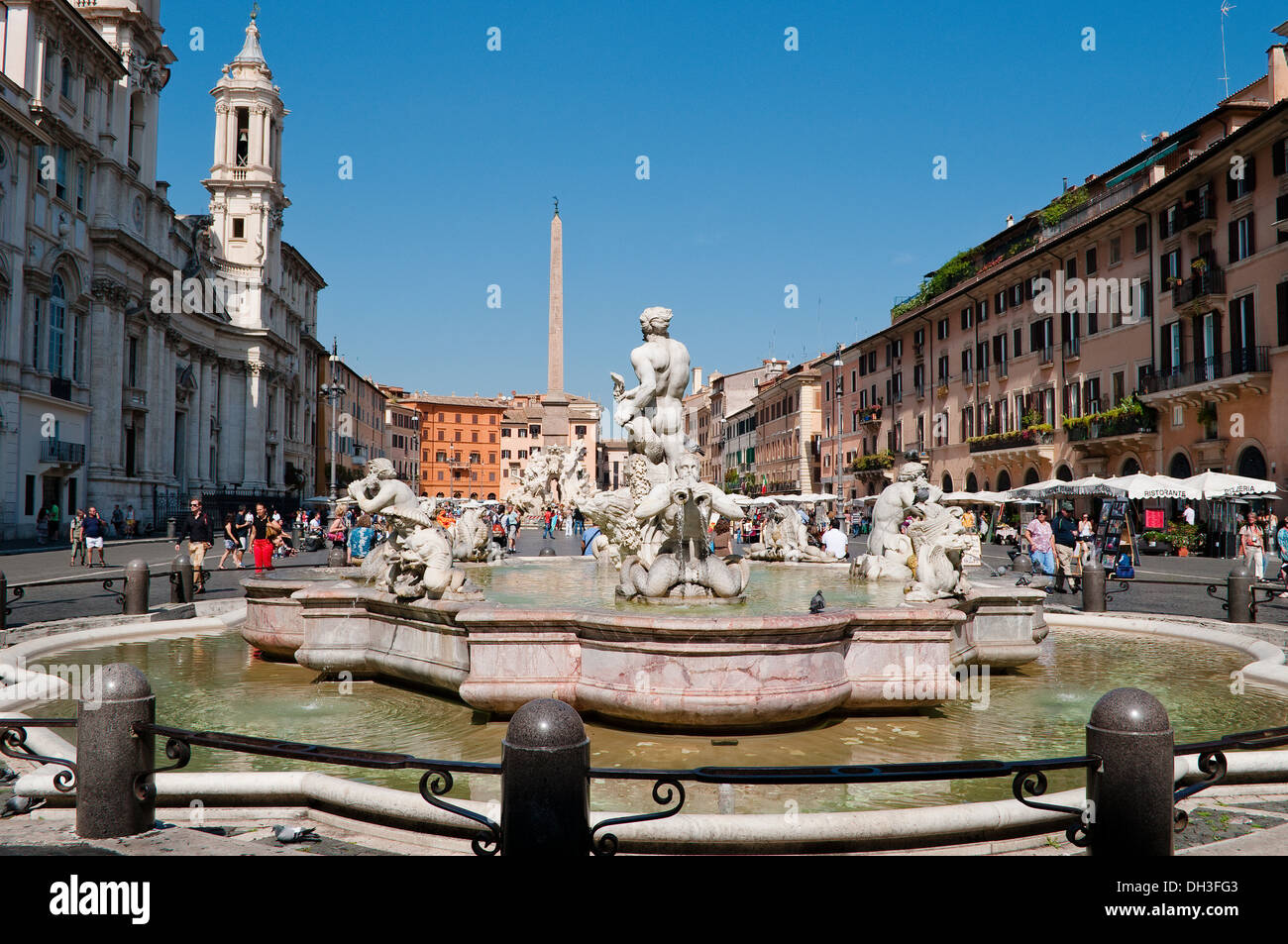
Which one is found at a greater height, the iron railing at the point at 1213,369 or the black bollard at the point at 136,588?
the iron railing at the point at 1213,369

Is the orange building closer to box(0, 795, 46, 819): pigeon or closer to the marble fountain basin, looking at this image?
the marble fountain basin

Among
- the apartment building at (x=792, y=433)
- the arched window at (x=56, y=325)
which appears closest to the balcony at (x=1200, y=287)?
the apartment building at (x=792, y=433)

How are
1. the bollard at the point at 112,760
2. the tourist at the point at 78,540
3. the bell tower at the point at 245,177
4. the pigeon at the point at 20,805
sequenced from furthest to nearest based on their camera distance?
the bell tower at the point at 245,177
the tourist at the point at 78,540
the pigeon at the point at 20,805
the bollard at the point at 112,760

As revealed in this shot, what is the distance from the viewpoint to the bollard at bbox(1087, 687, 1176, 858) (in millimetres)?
3352

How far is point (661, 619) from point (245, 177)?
66.1 metres

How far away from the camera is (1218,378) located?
28250 mm

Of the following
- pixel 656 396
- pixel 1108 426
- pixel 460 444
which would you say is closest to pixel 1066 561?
pixel 656 396

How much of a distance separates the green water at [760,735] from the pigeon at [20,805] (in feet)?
3.20

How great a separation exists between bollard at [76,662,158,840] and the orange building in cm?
12292

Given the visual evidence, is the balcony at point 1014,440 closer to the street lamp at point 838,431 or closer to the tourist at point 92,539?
the street lamp at point 838,431

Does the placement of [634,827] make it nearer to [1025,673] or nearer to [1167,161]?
[1025,673]

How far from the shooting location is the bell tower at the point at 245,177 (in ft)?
205

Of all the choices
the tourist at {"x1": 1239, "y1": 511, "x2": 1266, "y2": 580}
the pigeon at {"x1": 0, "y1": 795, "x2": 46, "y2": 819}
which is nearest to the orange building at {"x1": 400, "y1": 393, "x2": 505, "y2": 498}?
the tourist at {"x1": 1239, "y1": 511, "x2": 1266, "y2": 580}
